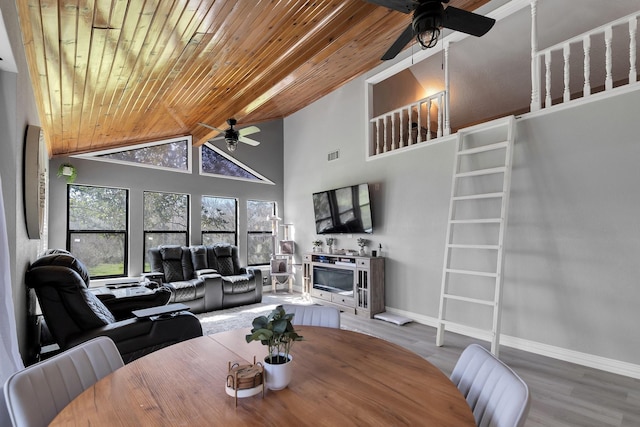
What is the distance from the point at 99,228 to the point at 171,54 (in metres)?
3.87

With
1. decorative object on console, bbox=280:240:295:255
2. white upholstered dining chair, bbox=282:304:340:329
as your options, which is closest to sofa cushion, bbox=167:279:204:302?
decorative object on console, bbox=280:240:295:255

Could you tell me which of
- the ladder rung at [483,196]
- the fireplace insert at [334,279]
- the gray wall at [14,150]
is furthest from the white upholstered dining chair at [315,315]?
the fireplace insert at [334,279]

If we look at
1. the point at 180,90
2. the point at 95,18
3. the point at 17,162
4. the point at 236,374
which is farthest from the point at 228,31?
the point at 236,374

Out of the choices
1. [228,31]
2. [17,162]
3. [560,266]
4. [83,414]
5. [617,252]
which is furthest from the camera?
[560,266]

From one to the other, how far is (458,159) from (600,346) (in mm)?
2383

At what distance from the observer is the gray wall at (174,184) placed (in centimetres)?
502

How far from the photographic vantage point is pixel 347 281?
5379 millimetres

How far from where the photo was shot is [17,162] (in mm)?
2062

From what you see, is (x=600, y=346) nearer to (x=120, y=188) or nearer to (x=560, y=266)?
(x=560, y=266)

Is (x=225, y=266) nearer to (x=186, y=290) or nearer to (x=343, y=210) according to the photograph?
Answer: (x=186, y=290)

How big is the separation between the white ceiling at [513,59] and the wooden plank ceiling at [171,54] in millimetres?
879

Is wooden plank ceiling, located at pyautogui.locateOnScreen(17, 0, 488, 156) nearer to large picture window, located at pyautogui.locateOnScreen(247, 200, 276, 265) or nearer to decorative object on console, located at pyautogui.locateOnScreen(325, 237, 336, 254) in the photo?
large picture window, located at pyautogui.locateOnScreen(247, 200, 276, 265)

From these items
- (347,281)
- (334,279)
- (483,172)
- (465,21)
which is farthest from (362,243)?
(465,21)

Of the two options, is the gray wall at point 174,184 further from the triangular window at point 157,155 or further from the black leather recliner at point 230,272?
the black leather recliner at point 230,272
